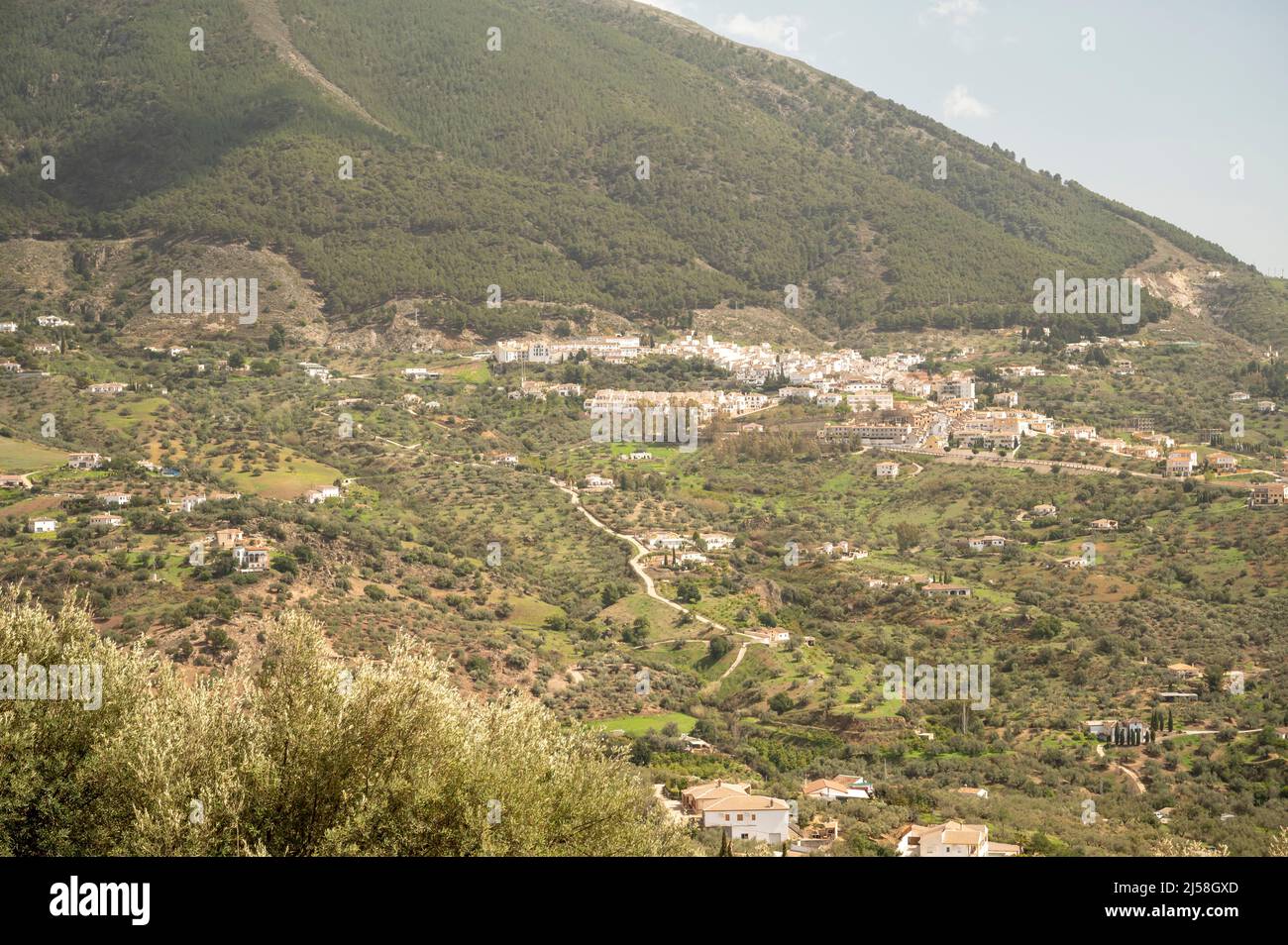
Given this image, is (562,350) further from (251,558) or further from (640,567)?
(251,558)

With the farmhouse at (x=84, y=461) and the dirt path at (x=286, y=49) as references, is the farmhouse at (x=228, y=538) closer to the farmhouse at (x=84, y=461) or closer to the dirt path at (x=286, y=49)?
the farmhouse at (x=84, y=461)

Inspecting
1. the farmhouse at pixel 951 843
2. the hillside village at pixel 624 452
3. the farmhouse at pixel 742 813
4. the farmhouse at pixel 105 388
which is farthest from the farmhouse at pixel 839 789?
the farmhouse at pixel 105 388

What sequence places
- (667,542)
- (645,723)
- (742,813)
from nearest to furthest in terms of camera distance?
1. (742,813)
2. (645,723)
3. (667,542)

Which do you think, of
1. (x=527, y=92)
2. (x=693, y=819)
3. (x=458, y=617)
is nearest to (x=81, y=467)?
(x=458, y=617)

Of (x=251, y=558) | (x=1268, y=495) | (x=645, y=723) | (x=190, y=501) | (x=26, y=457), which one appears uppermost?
(x=26, y=457)

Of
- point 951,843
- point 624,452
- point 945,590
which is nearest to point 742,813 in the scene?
point 951,843

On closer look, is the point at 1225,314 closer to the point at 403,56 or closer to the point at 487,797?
the point at 403,56

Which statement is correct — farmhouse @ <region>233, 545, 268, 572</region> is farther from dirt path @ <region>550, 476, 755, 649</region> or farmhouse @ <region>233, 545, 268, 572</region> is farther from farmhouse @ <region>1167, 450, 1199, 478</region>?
farmhouse @ <region>1167, 450, 1199, 478</region>
